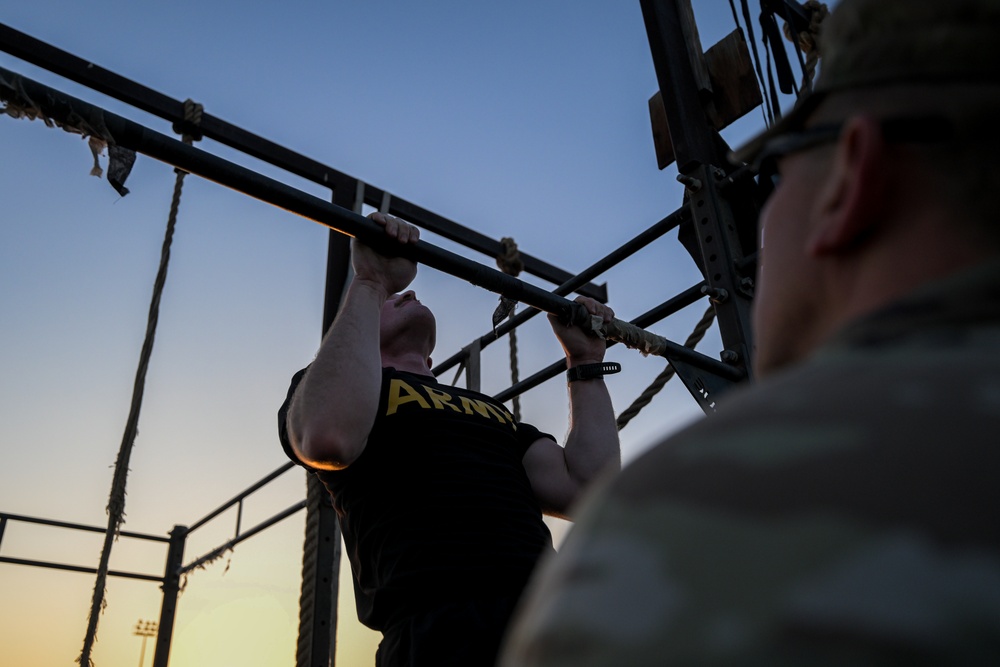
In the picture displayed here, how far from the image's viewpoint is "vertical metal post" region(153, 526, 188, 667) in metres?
8.18

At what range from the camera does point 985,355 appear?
35 cm

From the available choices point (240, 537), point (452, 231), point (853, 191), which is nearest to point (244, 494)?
point (240, 537)

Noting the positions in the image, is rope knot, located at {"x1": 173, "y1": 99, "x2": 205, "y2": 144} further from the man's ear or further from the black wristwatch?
the man's ear

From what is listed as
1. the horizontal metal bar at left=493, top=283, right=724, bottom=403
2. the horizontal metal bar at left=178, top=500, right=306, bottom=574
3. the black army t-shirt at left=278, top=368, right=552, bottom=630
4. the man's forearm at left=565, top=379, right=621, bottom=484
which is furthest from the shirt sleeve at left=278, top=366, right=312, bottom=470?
the horizontal metal bar at left=178, top=500, right=306, bottom=574

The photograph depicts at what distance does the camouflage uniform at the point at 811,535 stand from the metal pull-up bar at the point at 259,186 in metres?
1.31

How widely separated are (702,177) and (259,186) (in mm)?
1107

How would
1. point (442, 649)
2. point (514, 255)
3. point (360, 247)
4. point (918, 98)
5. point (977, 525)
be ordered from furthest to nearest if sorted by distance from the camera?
point (514, 255), point (360, 247), point (442, 649), point (918, 98), point (977, 525)

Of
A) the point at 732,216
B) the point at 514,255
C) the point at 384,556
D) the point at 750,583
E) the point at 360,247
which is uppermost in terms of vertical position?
the point at 514,255

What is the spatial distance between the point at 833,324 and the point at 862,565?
0.77ft

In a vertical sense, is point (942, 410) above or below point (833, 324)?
below

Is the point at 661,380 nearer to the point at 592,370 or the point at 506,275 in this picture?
the point at 592,370

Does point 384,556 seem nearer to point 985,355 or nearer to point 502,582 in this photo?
point 502,582

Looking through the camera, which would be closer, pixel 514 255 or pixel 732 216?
pixel 732 216

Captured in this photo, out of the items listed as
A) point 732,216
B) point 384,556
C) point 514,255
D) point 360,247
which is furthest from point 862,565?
point 514,255
